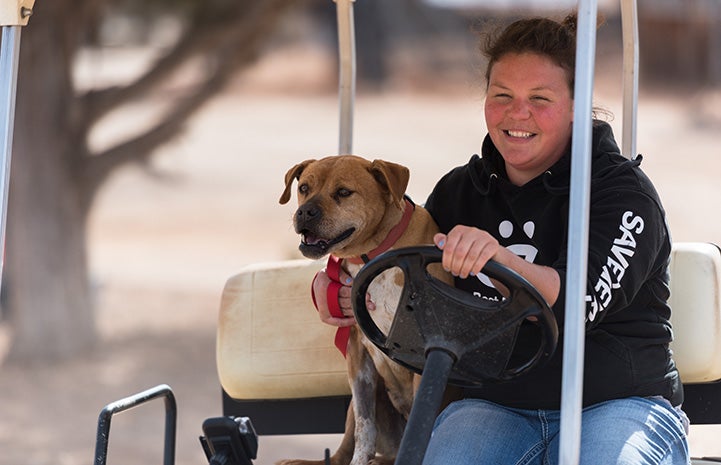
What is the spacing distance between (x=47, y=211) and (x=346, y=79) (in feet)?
18.3

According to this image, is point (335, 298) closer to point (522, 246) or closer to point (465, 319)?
point (522, 246)

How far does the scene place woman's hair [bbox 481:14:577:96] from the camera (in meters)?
2.62

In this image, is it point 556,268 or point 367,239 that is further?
point 367,239

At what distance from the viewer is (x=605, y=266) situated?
2.26m

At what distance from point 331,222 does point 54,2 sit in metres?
5.70

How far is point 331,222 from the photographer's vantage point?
9.26 feet

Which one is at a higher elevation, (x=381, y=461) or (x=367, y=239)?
(x=367, y=239)

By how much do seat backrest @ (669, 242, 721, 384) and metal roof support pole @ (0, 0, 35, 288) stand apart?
1.67 metres

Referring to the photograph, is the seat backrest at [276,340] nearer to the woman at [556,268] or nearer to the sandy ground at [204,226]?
the woman at [556,268]

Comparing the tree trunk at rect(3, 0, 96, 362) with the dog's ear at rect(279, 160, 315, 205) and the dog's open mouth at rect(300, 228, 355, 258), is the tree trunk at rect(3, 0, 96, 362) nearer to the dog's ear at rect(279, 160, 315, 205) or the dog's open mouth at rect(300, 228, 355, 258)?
the dog's ear at rect(279, 160, 315, 205)

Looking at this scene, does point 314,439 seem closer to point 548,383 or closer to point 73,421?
point 73,421

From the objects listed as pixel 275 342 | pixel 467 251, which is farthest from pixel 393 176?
pixel 467 251

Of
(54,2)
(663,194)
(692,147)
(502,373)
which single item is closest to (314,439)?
(54,2)

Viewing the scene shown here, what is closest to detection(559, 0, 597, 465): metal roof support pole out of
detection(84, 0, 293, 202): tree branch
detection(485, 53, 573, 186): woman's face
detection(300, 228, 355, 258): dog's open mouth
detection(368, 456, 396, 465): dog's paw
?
detection(485, 53, 573, 186): woman's face
